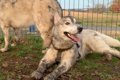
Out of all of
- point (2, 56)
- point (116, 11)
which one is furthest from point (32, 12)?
point (116, 11)

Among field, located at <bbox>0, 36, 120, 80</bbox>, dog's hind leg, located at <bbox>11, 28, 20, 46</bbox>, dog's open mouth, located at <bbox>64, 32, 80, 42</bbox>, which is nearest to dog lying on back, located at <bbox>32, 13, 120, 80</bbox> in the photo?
dog's open mouth, located at <bbox>64, 32, 80, 42</bbox>

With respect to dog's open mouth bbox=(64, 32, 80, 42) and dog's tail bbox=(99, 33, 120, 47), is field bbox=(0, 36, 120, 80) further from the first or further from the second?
dog's open mouth bbox=(64, 32, 80, 42)

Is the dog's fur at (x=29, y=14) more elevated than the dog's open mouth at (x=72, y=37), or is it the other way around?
the dog's fur at (x=29, y=14)

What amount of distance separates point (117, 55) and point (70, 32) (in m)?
1.75

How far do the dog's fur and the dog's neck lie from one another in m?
0.83

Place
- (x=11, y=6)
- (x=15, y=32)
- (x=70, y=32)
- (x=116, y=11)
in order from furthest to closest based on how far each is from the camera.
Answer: (x=116, y=11)
(x=15, y=32)
(x=11, y=6)
(x=70, y=32)

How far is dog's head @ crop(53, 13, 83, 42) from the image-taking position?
5.90 m

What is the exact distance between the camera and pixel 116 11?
11.7m

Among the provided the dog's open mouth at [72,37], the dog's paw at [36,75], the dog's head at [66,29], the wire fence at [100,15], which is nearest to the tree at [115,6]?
the wire fence at [100,15]

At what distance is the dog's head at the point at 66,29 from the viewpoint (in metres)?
5.90

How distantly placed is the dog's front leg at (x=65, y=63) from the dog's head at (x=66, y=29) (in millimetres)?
351

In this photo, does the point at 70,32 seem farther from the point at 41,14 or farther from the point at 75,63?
the point at 41,14

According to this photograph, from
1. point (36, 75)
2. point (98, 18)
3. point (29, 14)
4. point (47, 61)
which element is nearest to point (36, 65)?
point (47, 61)

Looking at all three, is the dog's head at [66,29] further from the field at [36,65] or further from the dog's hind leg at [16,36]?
the dog's hind leg at [16,36]
